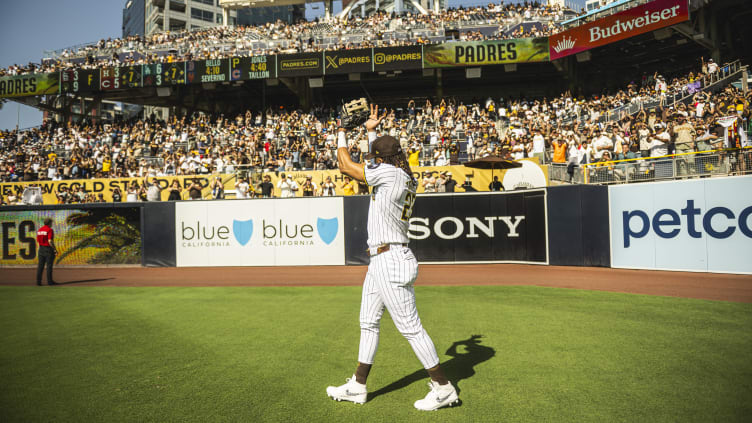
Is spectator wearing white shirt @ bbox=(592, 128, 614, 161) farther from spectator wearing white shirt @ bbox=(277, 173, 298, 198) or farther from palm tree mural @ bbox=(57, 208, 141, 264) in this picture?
palm tree mural @ bbox=(57, 208, 141, 264)

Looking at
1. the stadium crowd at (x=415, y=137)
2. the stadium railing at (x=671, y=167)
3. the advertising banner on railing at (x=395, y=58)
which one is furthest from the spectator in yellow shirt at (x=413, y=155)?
the advertising banner on railing at (x=395, y=58)

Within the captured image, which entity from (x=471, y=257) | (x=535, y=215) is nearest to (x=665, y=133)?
(x=535, y=215)

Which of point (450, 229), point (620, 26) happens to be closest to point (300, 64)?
point (620, 26)

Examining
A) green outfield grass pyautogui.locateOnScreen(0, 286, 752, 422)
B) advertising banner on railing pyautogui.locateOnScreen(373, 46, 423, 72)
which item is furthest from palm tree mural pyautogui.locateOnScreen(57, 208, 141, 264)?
advertising banner on railing pyautogui.locateOnScreen(373, 46, 423, 72)

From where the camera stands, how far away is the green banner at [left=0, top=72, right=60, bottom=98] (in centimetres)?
3456

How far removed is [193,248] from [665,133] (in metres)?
16.0

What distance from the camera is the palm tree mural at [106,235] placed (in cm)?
1714

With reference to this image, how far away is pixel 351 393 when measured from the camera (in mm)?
4137

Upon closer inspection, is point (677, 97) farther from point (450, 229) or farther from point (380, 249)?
point (380, 249)

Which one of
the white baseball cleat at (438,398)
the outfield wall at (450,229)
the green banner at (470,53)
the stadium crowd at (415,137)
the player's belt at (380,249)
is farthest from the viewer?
the green banner at (470,53)

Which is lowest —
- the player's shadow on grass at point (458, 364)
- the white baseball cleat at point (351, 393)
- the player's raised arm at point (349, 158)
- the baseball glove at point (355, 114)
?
the player's shadow on grass at point (458, 364)

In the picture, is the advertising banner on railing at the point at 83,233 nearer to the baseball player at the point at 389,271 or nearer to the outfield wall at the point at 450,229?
the outfield wall at the point at 450,229

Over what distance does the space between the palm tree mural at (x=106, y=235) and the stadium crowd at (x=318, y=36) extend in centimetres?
2036

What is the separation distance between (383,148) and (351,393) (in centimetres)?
219
